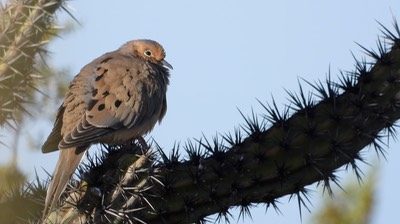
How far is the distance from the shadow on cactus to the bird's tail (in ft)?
0.16

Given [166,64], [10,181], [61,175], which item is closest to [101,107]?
[61,175]

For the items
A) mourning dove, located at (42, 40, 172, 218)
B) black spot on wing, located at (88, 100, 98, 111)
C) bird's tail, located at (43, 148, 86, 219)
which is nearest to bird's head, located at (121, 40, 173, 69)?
mourning dove, located at (42, 40, 172, 218)

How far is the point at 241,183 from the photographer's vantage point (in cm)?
380

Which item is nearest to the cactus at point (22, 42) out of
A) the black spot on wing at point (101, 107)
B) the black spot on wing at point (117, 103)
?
the black spot on wing at point (101, 107)

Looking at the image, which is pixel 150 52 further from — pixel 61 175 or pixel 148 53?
pixel 61 175

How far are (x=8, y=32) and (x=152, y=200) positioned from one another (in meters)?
1.53

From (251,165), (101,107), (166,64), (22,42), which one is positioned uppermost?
(166,64)

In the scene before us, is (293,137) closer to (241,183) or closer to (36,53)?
(241,183)

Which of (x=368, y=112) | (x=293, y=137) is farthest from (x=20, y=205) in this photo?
(x=368, y=112)

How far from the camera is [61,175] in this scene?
4.22 meters

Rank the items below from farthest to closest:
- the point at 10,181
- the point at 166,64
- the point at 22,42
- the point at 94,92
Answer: the point at 166,64, the point at 94,92, the point at 22,42, the point at 10,181

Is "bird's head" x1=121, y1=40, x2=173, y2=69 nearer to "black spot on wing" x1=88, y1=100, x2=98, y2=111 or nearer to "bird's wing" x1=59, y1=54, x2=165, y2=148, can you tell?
"bird's wing" x1=59, y1=54, x2=165, y2=148

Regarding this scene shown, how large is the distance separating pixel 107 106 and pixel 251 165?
1662 mm

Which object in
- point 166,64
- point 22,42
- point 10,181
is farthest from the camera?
point 166,64
